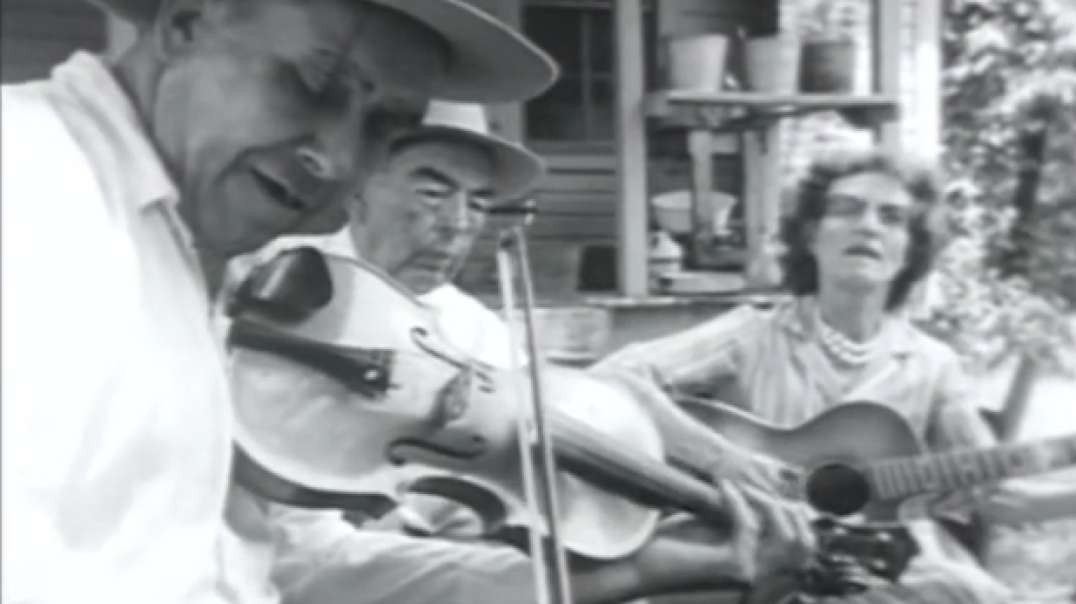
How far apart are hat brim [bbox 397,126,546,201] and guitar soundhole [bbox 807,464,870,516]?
43cm

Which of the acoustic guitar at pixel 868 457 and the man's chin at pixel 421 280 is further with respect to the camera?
the acoustic guitar at pixel 868 457

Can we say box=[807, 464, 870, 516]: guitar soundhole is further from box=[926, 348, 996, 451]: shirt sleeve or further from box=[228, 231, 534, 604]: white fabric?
box=[228, 231, 534, 604]: white fabric

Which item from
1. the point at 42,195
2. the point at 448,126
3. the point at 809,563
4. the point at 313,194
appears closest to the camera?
the point at 42,195

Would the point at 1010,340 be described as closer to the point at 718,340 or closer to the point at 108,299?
the point at 718,340

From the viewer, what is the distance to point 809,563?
2.10 metres

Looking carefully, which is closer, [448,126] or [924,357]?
[448,126]

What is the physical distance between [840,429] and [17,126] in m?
0.95

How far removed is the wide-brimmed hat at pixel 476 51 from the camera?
1.72 metres

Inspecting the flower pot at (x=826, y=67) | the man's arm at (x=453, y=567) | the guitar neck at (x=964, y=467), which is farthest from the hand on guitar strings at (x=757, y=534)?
the flower pot at (x=826, y=67)

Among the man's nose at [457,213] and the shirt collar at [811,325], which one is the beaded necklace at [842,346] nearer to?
the shirt collar at [811,325]

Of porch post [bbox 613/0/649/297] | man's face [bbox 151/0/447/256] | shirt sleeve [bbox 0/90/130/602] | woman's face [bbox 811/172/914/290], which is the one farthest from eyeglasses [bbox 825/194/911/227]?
shirt sleeve [bbox 0/90/130/602]

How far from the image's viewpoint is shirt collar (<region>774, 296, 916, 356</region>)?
2.13 meters

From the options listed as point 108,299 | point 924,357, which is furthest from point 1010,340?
point 108,299

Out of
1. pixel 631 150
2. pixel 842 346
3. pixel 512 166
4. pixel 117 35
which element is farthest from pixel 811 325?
pixel 117 35
